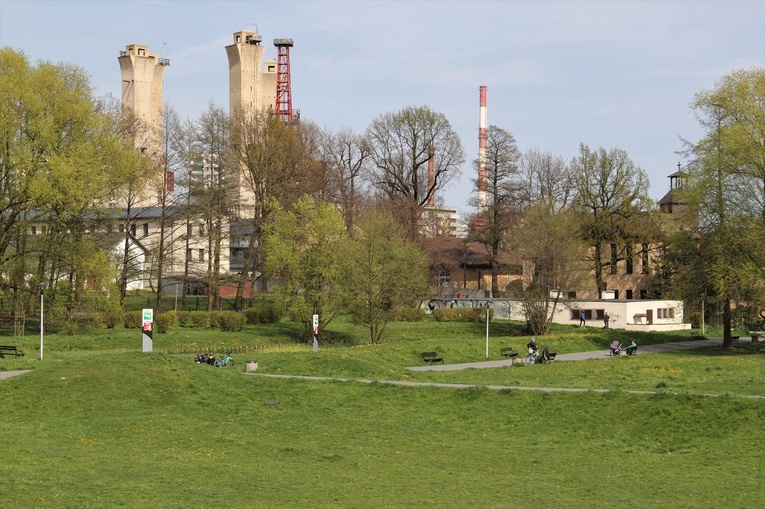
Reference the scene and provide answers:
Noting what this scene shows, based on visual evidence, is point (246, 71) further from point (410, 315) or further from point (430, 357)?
point (430, 357)

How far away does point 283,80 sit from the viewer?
111 m

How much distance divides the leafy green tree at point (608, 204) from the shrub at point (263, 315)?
2920 centimetres

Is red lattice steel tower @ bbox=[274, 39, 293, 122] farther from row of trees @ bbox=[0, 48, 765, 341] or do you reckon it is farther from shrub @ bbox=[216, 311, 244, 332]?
shrub @ bbox=[216, 311, 244, 332]

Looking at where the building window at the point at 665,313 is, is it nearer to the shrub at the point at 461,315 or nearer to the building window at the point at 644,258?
the building window at the point at 644,258

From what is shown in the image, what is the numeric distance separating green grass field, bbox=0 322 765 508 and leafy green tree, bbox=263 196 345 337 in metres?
14.9

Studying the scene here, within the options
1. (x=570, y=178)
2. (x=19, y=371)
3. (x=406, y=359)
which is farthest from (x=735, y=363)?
(x=570, y=178)

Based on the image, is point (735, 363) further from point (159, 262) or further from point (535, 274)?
point (159, 262)

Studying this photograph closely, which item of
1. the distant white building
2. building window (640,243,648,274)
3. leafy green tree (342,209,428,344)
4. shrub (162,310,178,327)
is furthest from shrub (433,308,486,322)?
building window (640,243,648,274)

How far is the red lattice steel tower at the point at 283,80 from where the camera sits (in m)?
109

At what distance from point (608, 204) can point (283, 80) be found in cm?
5059

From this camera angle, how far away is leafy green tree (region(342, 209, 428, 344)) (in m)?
50.9

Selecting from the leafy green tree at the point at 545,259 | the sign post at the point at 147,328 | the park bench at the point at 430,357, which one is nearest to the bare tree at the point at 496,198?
the leafy green tree at the point at 545,259

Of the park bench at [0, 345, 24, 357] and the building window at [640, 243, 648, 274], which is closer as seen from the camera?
the park bench at [0, 345, 24, 357]

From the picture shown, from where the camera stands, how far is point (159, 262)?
191 feet
